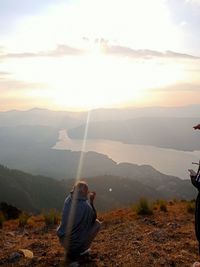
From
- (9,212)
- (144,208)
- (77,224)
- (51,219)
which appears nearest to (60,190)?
(9,212)

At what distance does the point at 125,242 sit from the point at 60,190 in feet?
313

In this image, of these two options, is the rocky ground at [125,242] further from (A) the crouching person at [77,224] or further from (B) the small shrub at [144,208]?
(A) the crouching person at [77,224]

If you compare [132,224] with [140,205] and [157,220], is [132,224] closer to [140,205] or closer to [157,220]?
[157,220]

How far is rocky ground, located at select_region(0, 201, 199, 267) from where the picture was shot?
7.61 metres

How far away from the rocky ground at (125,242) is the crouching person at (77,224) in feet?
1.08

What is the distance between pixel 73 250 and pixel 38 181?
102840 mm

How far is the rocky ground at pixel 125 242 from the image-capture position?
300 inches

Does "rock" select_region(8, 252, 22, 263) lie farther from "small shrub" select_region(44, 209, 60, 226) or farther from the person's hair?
"small shrub" select_region(44, 209, 60, 226)

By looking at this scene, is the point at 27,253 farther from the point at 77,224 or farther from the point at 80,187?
the point at 80,187

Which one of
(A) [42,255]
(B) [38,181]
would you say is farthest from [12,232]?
(B) [38,181]

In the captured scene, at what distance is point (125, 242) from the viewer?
29.5 ft

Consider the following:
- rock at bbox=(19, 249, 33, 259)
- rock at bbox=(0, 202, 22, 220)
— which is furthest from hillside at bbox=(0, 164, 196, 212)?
rock at bbox=(19, 249, 33, 259)

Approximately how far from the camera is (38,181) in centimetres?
10875

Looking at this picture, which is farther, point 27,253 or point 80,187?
point 27,253
